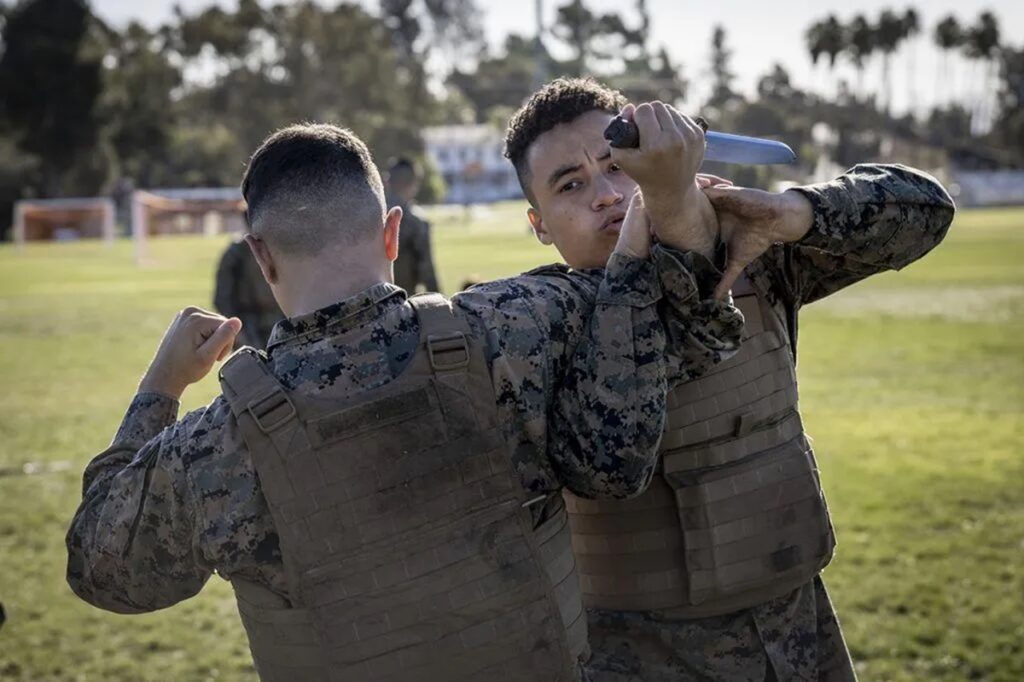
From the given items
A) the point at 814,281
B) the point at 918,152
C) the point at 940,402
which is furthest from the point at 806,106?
the point at 814,281

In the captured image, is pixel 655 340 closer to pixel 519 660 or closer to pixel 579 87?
pixel 519 660

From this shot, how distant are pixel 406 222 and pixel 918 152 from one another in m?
116

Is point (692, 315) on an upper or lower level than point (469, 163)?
upper

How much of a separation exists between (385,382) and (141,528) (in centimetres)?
53

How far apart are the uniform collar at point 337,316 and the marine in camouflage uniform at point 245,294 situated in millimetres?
7910

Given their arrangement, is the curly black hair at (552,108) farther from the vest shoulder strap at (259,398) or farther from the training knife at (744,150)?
the vest shoulder strap at (259,398)

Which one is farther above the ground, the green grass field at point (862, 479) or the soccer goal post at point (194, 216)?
the green grass field at point (862, 479)

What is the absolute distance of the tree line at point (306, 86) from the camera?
78500 millimetres

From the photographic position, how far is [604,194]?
2.93 m

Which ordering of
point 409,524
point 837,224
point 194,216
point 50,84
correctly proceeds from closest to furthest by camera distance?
point 409,524 → point 837,224 → point 194,216 → point 50,84

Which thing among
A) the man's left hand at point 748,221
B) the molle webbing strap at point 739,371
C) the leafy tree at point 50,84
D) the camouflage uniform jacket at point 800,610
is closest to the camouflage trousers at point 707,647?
the camouflage uniform jacket at point 800,610

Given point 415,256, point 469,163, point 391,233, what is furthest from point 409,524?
point 469,163

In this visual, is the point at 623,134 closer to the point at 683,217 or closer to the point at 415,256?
the point at 683,217

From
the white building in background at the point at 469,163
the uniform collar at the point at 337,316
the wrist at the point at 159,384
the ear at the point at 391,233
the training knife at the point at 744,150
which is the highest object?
the training knife at the point at 744,150
